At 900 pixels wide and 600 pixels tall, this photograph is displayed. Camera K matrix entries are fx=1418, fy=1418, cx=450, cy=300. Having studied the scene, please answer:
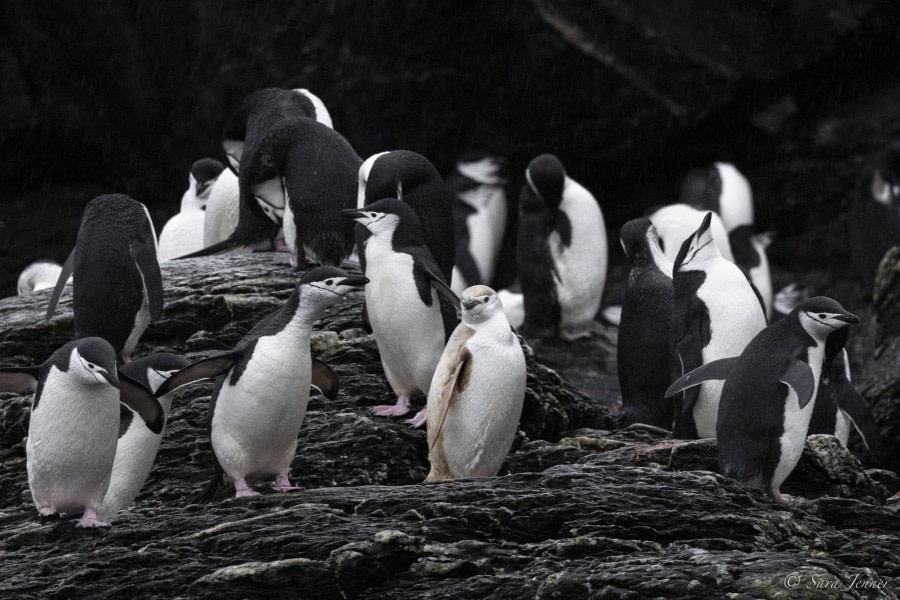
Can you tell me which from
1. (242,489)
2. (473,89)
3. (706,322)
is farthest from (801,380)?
(473,89)

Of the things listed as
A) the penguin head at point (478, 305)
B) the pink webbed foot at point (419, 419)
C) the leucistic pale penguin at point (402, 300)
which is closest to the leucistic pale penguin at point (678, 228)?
the leucistic pale penguin at point (402, 300)

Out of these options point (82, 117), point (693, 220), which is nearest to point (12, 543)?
point (693, 220)

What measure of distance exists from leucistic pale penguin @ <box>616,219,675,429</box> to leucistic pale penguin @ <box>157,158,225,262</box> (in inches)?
152

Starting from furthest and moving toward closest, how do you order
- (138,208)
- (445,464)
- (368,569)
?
1. (138,208)
2. (445,464)
3. (368,569)

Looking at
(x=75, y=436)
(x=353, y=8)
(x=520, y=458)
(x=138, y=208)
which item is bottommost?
(x=520, y=458)

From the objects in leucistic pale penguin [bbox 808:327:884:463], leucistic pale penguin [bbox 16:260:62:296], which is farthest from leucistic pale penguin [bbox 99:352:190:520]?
leucistic pale penguin [bbox 16:260:62:296]

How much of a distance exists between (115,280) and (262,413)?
5.61ft

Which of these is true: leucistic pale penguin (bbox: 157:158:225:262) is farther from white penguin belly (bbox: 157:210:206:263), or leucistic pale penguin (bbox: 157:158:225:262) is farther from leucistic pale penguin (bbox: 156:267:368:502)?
leucistic pale penguin (bbox: 156:267:368:502)

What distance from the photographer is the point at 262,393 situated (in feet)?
17.4

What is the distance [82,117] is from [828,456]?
8014 mm

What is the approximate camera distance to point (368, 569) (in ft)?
14.0

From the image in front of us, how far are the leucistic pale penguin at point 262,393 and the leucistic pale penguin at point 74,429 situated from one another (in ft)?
1.45

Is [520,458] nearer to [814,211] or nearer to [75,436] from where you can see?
[75,436]

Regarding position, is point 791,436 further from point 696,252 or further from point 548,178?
point 548,178
